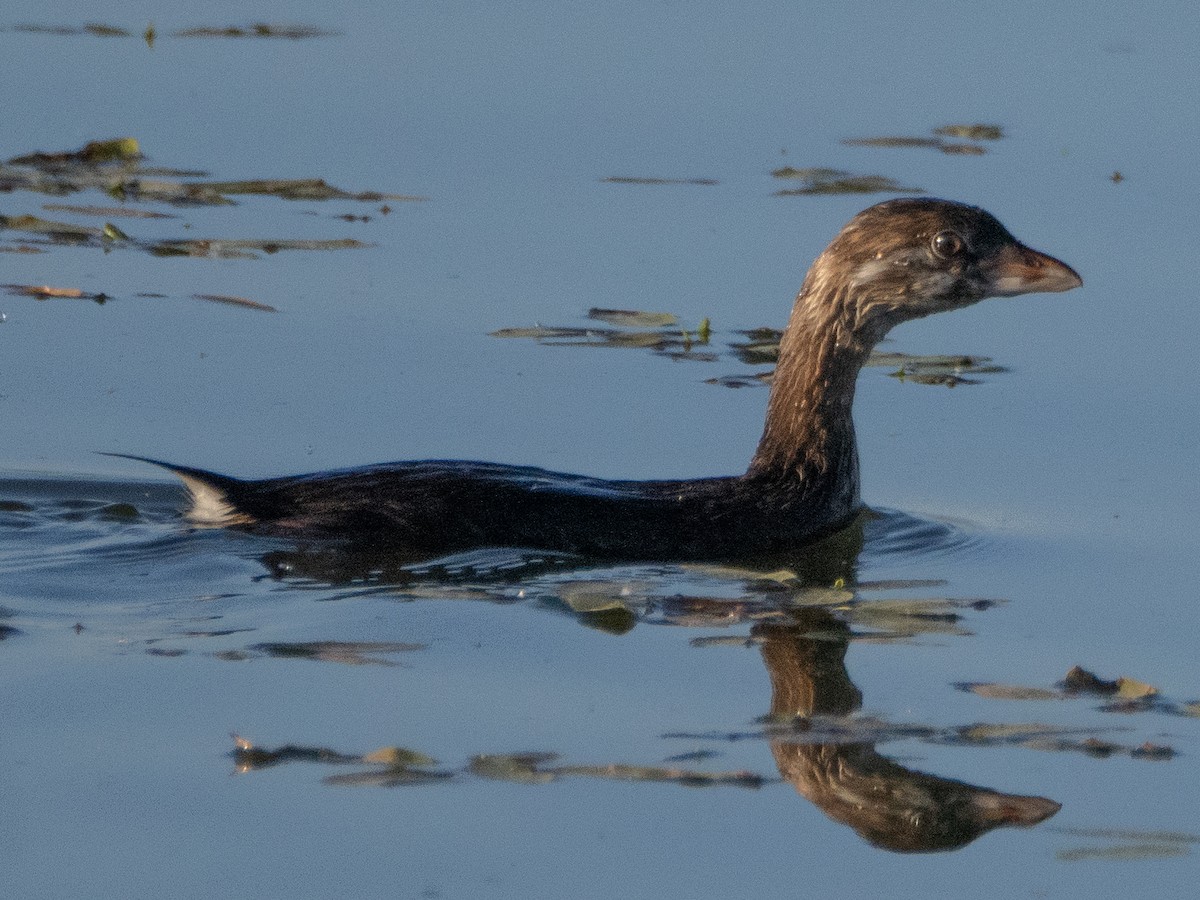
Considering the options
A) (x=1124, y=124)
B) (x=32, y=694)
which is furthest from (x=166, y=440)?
(x=1124, y=124)

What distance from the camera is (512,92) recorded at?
1341 centimetres

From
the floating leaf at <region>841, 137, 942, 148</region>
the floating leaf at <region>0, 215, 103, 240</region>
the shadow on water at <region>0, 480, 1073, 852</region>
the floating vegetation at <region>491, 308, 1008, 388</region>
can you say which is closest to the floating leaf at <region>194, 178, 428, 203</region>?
the floating leaf at <region>0, 215, 103, 240</region>

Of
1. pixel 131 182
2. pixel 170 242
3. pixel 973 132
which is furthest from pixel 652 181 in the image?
pixel 131 182

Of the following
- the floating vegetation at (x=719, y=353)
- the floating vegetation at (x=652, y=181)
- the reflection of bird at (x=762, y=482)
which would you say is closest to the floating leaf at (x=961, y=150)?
the floating vegetation at (x=652, y=181)

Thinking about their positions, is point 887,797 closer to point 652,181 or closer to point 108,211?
point 652,181

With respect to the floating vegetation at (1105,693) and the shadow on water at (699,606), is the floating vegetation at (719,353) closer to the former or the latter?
the shadow on water at (699,606)

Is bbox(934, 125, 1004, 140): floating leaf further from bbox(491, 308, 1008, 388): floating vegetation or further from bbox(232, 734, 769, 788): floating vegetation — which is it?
bbox(232, 734, 769, 788): floating vegetation

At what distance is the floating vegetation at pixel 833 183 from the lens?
39.2 feet

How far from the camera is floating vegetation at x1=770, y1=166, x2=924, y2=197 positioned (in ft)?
39.2

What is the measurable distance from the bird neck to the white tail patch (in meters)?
1.88

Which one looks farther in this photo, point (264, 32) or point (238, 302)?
point (264, 32)

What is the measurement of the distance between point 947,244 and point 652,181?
12.9ft

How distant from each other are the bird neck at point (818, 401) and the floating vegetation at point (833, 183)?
3.68 m

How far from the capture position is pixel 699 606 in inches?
273
